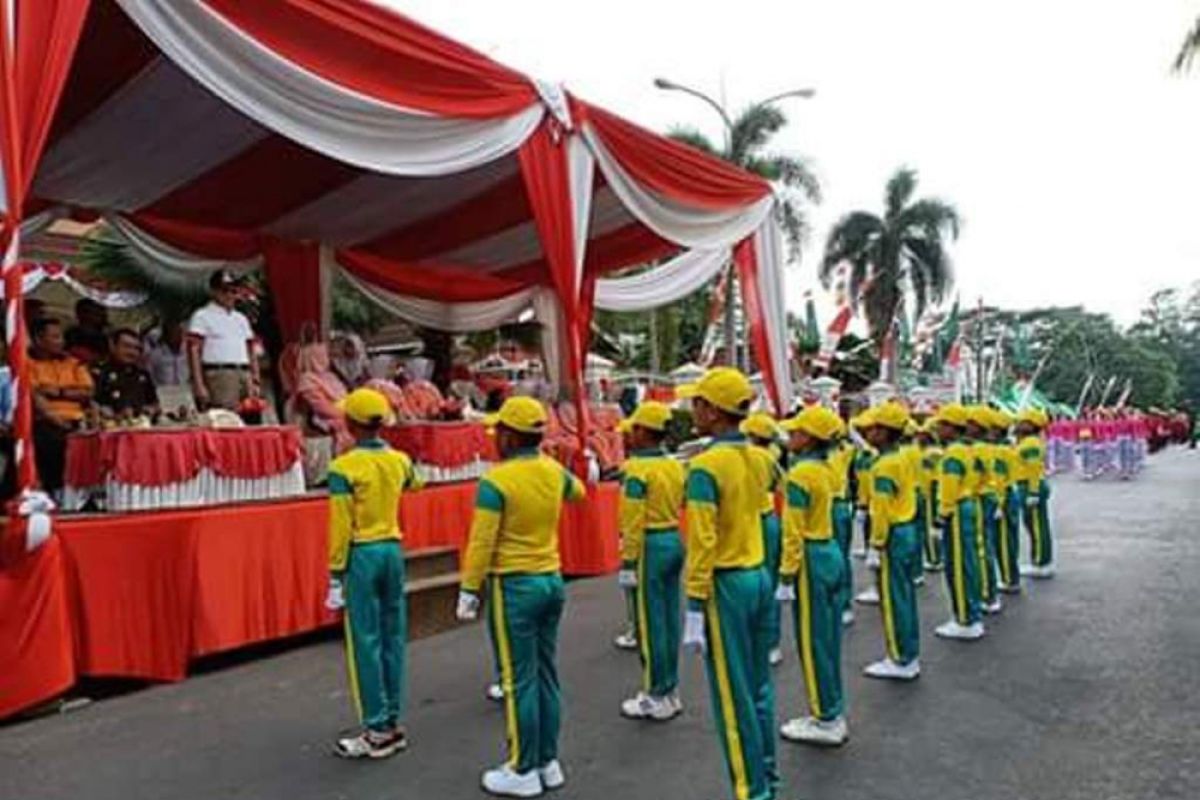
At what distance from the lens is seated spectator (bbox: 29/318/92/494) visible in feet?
22.2

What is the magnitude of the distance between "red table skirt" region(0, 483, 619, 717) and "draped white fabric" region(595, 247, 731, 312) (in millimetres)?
6663

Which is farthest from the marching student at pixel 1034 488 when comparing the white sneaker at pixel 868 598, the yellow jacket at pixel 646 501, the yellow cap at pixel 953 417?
the yellow jacket at pixel 646 501

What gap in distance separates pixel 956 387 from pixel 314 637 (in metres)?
24.2

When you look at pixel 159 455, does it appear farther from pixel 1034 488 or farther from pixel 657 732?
pixel 1034 488

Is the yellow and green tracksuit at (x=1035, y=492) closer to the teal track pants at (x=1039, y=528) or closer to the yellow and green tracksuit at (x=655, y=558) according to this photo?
the teal track pants at (x=1039, y=528)

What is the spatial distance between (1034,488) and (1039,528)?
430 millimetres

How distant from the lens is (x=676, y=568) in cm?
599

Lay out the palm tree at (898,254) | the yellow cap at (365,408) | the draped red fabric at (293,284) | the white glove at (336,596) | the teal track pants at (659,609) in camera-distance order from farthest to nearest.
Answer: the palm tree at (898,254)
the draped red fabric at (293,284)
the teal track pants at (659,609)
the yellow cap at (365,408)
the white glove at (336,596)

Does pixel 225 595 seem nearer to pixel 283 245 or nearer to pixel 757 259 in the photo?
pixel 283 245

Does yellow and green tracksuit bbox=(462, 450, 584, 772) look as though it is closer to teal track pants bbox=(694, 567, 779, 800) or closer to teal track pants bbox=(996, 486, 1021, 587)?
teal track pants bbox=(694, 567, 779, 800)

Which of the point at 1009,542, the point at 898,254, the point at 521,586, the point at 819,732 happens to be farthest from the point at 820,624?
the point at 898,254

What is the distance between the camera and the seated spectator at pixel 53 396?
675 cm

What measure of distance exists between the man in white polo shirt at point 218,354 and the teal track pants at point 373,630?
12.9ft

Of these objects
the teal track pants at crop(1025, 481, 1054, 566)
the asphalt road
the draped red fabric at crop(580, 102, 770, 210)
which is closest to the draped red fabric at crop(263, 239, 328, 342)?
the draped red fabric at crop(580, 102, 770, 210)
